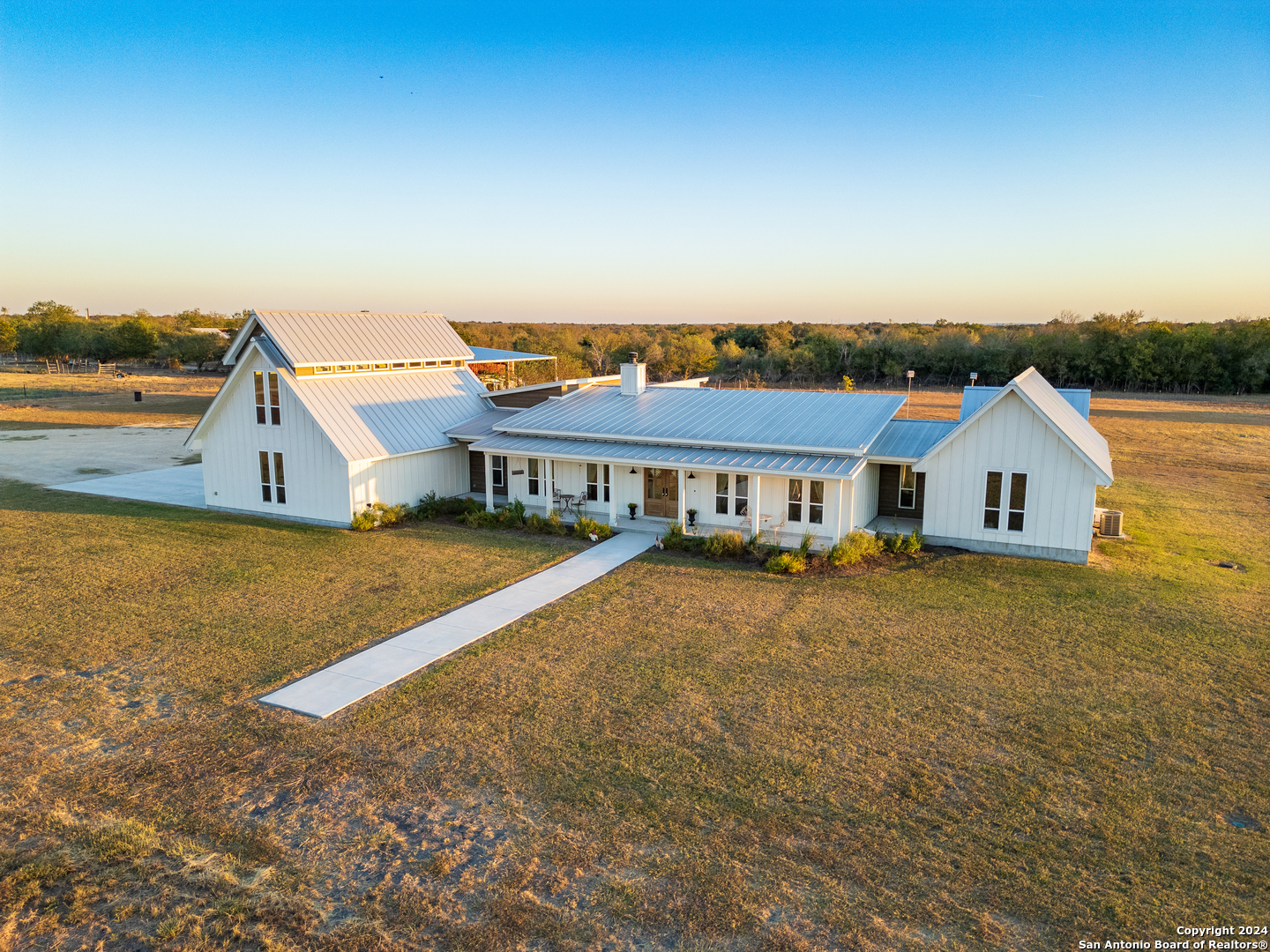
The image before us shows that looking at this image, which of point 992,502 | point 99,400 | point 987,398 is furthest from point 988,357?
point 99,400

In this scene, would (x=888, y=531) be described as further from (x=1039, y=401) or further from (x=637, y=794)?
(x=637, y=794)

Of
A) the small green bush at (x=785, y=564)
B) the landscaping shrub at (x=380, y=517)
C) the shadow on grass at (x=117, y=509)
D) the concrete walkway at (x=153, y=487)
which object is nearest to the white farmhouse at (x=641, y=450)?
the landscaping shrub at (x=380, y=517)

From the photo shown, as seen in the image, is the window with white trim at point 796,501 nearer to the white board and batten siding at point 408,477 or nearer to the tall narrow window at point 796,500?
the tall narrow window at point 796,500

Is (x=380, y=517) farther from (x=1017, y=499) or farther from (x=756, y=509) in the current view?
(x=1017, y=499)

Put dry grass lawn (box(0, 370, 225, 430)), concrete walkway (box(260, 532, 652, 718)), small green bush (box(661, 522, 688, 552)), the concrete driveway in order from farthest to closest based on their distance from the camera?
dry grass lawn (box(0, 370, 225, 430)) → the concrete driveway → small green bush (box(661, 522, 688, 552)) → concrete walkway (box(260, 532, 652, 718))

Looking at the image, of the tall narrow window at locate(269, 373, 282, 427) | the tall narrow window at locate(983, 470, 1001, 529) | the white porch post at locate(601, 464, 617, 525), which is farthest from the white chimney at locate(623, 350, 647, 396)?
the tall narrow window at locate(983, 470, 1001, 529)

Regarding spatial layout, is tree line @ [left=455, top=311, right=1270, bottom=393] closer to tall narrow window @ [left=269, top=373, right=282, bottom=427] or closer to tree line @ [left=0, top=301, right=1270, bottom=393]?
tree line @ [left=0, top=301, right=1270, bottom=393]
